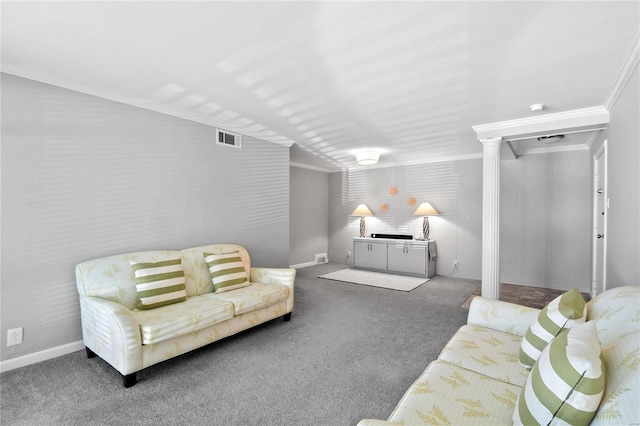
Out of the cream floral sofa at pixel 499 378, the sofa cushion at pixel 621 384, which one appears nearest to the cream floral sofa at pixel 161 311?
the cream floral sofa at pixel 499 378

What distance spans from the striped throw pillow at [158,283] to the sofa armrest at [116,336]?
297 mm

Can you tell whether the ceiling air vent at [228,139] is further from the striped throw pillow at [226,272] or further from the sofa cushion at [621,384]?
the sofa cushion at [621,384]

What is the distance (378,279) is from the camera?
568 centimetres

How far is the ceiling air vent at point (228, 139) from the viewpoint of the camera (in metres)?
3.92

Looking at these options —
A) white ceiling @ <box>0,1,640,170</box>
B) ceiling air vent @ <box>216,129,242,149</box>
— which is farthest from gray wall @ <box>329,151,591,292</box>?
ceiling air vent @ <box>216,129,242,149</box>

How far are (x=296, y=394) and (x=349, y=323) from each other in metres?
1.42

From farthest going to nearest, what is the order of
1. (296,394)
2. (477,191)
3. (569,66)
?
1. (477,191)
2. (569,66)
3. (296,394)

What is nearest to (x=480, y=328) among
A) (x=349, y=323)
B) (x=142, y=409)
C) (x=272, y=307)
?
(x=349, y=323)

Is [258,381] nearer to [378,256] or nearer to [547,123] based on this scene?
[547,123]

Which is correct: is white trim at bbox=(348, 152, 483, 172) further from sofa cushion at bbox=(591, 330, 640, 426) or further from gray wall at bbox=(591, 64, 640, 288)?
sofa cushion at bbox=(591, 330, 640, 426)

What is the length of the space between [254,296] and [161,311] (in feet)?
2.64

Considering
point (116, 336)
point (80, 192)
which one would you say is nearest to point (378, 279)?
point (116, 336)

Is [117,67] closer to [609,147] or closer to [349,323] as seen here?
[349,323]

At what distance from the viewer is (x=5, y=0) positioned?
1.71 meters
